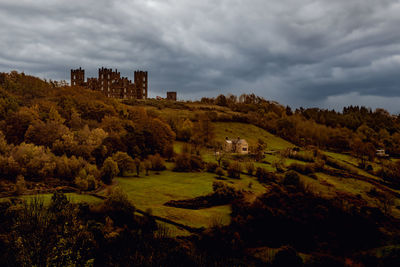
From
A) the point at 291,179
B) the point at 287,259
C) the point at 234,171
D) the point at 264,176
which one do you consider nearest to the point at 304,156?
the point at 264,176

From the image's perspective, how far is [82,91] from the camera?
107500mm

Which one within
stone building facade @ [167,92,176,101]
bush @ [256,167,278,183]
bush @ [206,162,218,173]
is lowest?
bush @ [256,167,278,183]

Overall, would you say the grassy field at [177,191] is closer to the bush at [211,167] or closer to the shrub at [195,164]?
the bush at [211,167]

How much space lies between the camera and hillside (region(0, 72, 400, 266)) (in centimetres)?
3347

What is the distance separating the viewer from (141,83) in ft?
572

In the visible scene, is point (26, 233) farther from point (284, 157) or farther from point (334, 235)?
point (284, 157)

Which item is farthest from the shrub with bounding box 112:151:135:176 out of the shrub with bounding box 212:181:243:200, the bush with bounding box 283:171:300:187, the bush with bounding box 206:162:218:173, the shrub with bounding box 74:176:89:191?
the bush with bounding box 283:171:300:187

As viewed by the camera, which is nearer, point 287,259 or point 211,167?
point 287,259

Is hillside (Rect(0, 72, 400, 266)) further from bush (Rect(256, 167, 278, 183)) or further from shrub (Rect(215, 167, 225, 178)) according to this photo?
shrub (Rect(215, 167, 225, 178))

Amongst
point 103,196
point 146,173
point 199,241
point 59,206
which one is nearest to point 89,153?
point 146,173

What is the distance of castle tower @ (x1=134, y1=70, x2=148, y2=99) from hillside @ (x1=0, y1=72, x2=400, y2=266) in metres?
71.4

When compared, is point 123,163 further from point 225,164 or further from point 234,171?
point 225,164

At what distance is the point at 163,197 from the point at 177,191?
453 cm

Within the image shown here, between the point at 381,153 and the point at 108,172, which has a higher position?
the point at 381,153
